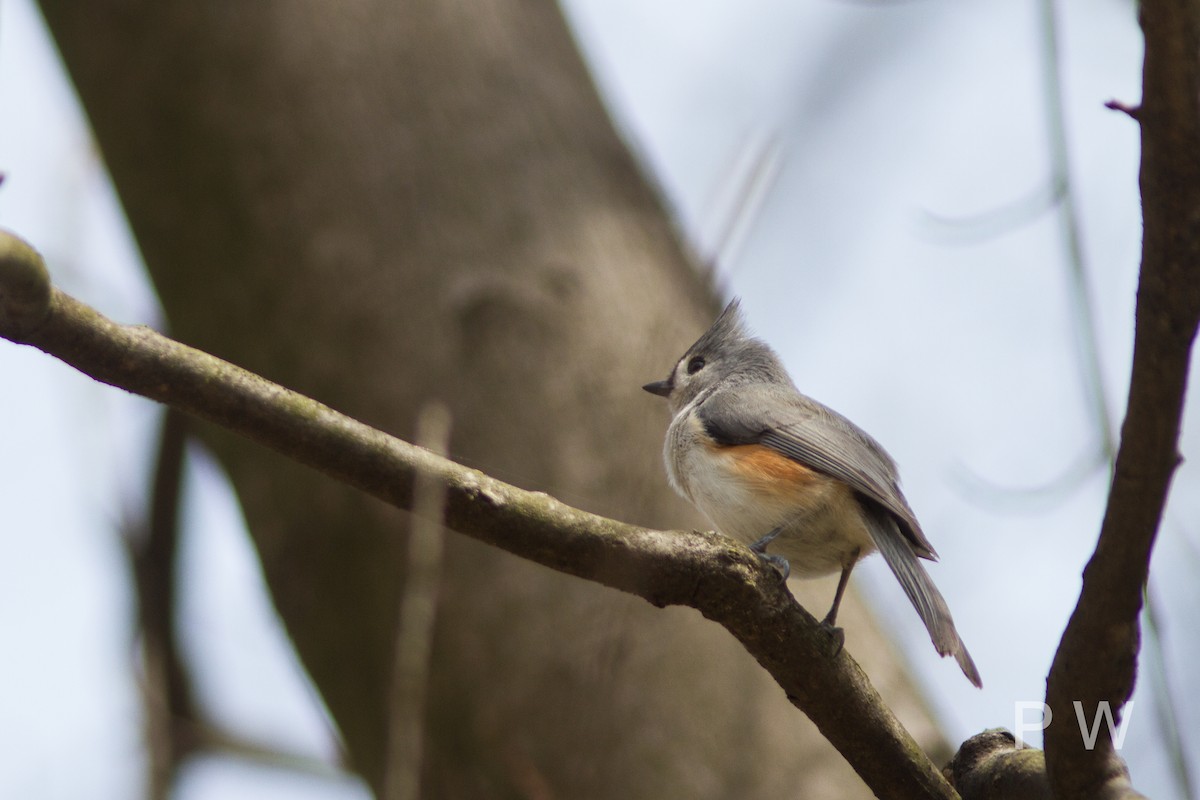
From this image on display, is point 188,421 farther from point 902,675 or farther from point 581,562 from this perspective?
point 581,562

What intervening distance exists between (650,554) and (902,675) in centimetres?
182

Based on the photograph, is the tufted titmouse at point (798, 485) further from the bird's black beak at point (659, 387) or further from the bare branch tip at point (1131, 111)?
the bare branch tip at point (1131, 111)

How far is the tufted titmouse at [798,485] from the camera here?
260 cm

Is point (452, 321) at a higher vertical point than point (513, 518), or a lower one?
higher

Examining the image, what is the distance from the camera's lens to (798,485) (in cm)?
271

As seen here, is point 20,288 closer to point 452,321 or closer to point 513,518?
point 513,518

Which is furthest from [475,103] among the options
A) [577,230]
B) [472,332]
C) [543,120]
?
[472,332]

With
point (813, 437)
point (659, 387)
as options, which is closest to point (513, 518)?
point (813, 437)

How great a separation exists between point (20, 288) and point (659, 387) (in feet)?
7.64

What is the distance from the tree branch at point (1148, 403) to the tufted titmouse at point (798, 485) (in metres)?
0.76

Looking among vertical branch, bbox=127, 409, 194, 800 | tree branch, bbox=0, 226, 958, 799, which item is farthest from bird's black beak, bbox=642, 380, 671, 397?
tree branch, bbox=0, 226, 958, 799

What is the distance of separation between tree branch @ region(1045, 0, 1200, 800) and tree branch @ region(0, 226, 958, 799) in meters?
0.28

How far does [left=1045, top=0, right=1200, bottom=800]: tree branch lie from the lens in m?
1.25

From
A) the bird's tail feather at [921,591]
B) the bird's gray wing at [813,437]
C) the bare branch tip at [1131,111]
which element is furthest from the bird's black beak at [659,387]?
the bare branch tip at [1131,111]
